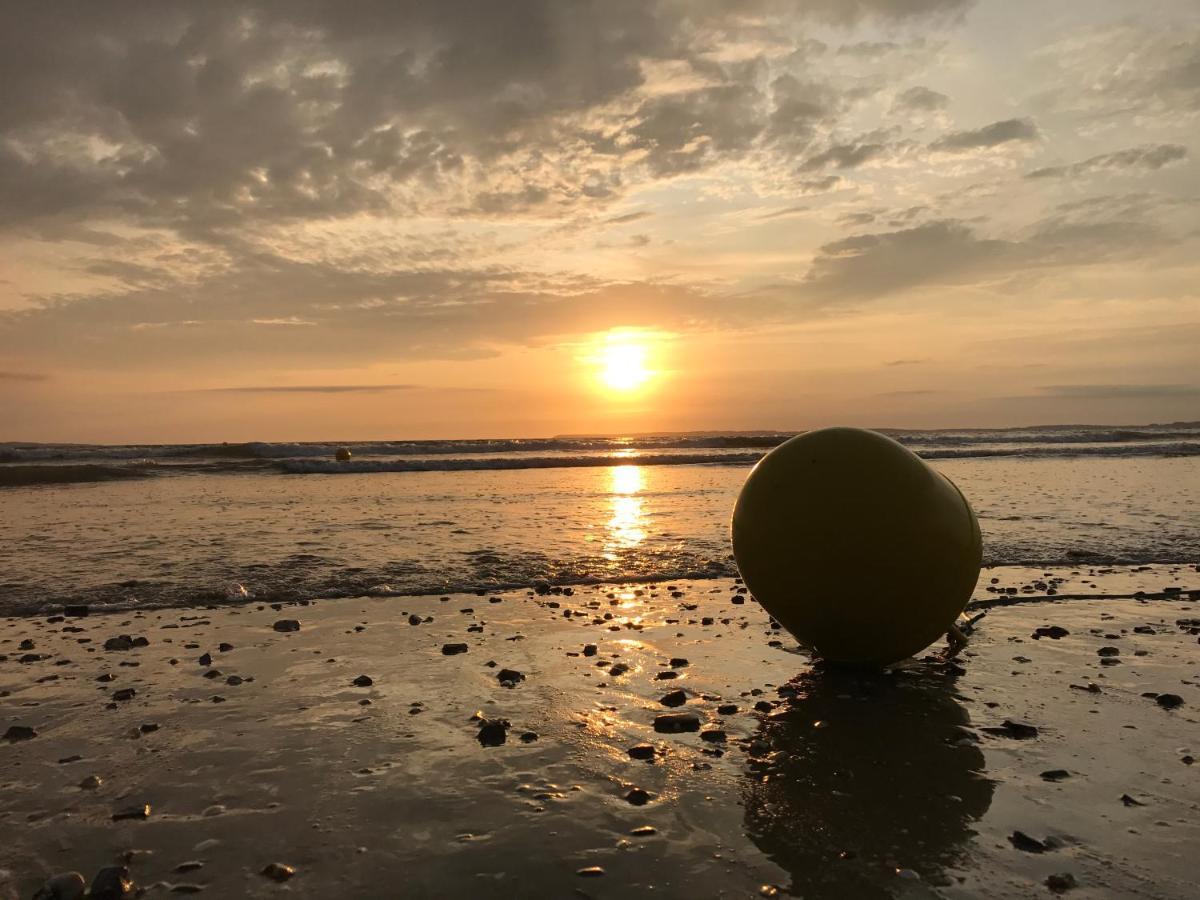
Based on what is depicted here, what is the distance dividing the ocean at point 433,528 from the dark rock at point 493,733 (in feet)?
15.6

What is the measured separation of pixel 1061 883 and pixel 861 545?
2.43 meters

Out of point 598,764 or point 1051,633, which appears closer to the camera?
point 598,764

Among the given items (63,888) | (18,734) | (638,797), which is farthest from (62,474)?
(638,797)

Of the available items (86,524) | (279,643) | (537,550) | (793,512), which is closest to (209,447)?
(86,524)

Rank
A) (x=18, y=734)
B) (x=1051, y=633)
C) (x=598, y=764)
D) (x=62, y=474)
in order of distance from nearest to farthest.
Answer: (x=598, y=764) → (x=18, y=734) → (x=1051, y=633) → (x=62, y=474)

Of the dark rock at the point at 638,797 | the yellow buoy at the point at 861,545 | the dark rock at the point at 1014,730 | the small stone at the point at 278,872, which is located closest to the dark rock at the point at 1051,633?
the yellow buoy at the point at 861,545

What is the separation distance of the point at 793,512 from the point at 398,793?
306cm

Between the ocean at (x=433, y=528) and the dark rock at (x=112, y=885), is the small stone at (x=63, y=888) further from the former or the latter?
the ocean at (x=433, y=528)

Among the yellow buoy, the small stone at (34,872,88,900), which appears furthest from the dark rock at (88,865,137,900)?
the yellow buoy

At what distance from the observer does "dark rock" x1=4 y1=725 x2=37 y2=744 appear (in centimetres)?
491

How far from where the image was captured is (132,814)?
3.90 meters

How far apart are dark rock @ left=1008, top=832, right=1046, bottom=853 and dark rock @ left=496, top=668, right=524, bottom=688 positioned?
10.9 ft

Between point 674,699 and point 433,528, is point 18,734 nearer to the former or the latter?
point 674,699

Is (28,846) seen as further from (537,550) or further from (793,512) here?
(537,550)
